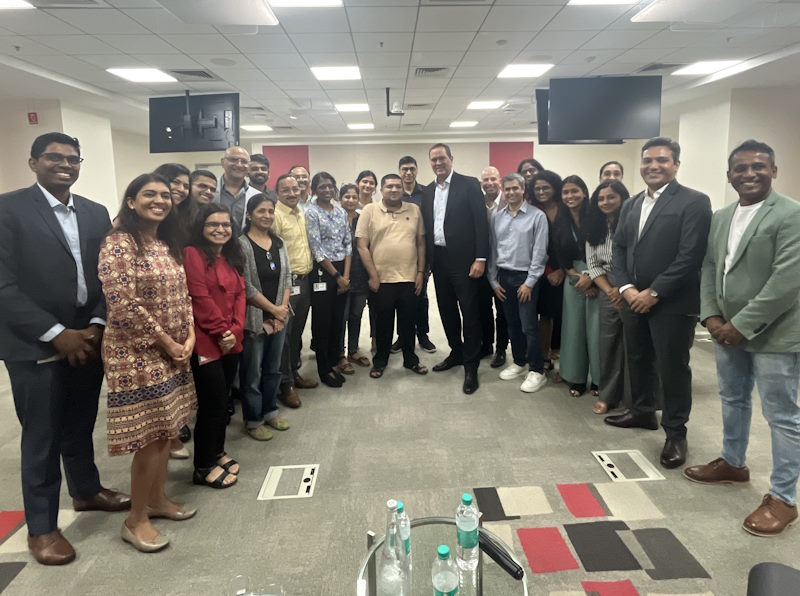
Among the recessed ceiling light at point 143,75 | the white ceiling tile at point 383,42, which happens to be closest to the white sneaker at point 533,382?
the white ceiling tile at point 383,42

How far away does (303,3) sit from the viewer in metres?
4.40

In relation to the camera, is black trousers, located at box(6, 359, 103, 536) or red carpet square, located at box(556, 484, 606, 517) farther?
red carpet square, located at box(556, 484, 606, 517)

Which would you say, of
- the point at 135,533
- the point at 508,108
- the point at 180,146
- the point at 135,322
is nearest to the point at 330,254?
the point at 135,322

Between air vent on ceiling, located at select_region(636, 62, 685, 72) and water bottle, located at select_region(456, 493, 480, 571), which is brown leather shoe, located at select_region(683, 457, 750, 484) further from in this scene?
air vent on ceiling, located at select_region(636, 62, 685, 72)

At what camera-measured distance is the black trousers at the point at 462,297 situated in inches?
151

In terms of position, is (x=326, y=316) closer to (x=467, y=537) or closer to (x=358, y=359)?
(x=358, y=359)

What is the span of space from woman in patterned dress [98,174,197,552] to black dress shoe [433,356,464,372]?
2436mm

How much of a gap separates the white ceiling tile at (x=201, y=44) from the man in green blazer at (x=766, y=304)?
16.7 ft

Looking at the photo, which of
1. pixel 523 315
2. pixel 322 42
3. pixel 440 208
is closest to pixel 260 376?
pixel 440 208

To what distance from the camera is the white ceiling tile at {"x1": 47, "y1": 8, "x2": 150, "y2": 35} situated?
4371 millimetres

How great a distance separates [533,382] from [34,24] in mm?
5733

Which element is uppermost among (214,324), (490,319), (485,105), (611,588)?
(485,105)

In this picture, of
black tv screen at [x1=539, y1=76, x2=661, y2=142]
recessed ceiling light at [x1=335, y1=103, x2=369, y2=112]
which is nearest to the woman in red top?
black tv screen at [x1=539, y1=76, x2=661, y2=142]

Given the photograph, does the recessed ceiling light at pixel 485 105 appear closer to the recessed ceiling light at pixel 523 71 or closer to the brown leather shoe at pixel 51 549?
the recessed ceiling light at pixel 523 71
